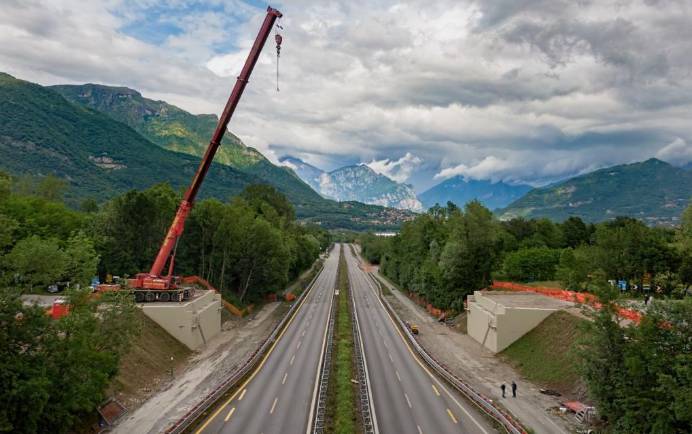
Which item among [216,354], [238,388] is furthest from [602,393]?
[216,354]

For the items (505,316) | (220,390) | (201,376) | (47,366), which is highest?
(47,366)

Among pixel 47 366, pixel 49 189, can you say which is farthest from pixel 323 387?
pixel 49 189

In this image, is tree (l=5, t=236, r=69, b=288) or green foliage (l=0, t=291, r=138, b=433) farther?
tree (l=5, t=236, r=69, b=288)

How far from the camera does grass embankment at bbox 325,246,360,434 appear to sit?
29.1 meters

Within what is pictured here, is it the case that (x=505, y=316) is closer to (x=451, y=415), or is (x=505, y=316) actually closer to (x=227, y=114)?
(x=451, y=415)

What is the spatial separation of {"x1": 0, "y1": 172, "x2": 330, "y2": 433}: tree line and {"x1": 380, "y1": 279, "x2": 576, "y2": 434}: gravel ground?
27566 mm

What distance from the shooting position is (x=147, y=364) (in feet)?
134

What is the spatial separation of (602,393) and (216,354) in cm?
3687

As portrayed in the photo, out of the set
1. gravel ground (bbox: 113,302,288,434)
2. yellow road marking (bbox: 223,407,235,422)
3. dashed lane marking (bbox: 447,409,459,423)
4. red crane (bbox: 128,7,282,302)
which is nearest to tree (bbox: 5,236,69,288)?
red crane (bbox: 128,7,282,302)

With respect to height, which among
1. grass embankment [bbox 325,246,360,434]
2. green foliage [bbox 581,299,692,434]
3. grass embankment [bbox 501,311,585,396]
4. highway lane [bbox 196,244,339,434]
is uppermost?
green foliage [bbox 581,299,692,434]

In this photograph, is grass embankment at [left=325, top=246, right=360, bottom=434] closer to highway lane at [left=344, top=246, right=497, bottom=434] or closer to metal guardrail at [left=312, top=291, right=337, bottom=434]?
metal guardrail at [left=312, top=291, right=337, bottom=434]

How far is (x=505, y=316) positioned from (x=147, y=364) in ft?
121

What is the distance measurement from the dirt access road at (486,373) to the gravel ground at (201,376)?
2153cm

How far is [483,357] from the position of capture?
4972cm
